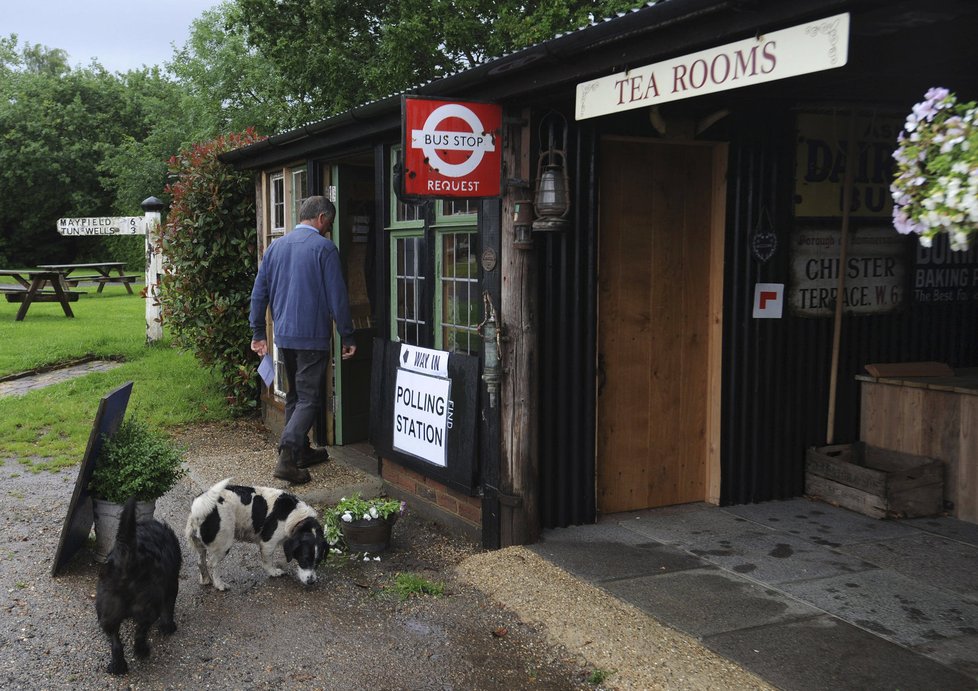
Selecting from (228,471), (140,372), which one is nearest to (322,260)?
(228,471)

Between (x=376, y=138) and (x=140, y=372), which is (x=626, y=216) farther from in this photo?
(x=140, y=372)

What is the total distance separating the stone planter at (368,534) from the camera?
18.7 ft

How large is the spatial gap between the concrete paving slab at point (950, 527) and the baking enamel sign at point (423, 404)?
3140mm

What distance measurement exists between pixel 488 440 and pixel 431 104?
6.70ft

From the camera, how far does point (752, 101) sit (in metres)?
6.10

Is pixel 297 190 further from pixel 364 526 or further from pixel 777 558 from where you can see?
pixel 777 558

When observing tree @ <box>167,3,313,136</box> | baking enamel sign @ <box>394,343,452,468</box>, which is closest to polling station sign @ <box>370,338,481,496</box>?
baking enamel sign @ <box>394,343,452,468</box>

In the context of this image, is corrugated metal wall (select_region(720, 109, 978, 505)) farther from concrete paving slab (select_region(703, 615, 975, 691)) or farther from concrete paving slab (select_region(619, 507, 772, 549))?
concrete paving slab (select_region(703, 615, 975, 691))

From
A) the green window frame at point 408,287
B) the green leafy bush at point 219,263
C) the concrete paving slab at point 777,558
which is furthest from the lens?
the green leafy bush at point 219,263

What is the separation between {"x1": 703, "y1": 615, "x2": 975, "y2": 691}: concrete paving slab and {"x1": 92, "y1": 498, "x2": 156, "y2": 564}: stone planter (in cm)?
331

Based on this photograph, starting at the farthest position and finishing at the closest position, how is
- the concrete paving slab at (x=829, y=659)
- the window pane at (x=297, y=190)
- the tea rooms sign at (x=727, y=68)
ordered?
the window pane at (x=297, y=190) < the concrete paving slab at (x=829, y=659) < the tea rooms sign at (x=727, y=68)

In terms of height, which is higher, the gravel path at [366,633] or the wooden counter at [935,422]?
the wooden counter at [935,422]

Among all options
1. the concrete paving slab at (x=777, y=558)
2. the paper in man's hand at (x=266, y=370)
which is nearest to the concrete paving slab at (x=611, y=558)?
the concrete paving slab at (x=777, y=558)

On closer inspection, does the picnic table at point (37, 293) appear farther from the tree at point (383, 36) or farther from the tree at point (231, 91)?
the tree at point (231, 91)
